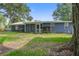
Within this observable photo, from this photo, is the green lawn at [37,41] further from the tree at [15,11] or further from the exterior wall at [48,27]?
the tree at [15,11]

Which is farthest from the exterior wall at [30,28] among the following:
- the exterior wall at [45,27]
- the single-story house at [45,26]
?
the exterior wall at [45,27]

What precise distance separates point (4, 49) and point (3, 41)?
95 millimetres

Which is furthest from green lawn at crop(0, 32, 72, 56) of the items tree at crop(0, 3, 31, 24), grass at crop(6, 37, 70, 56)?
tree at crop(0, 3, 31, 24)

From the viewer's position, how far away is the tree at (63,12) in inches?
152

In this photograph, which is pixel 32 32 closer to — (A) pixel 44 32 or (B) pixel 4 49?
(A) pixel 44 32

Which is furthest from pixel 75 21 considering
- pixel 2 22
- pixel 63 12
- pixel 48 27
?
pixel 2 22

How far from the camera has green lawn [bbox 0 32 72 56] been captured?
3.91 meters

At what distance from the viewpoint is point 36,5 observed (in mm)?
3861

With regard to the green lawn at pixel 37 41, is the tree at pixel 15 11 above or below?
above

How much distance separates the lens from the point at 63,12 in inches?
154

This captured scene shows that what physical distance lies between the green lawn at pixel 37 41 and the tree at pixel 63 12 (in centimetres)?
20

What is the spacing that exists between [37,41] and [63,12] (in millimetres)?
449

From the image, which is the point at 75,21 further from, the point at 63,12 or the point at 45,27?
the point at 45,27

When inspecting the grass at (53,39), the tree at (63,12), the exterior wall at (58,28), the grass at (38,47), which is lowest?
the grass at (38,47)
